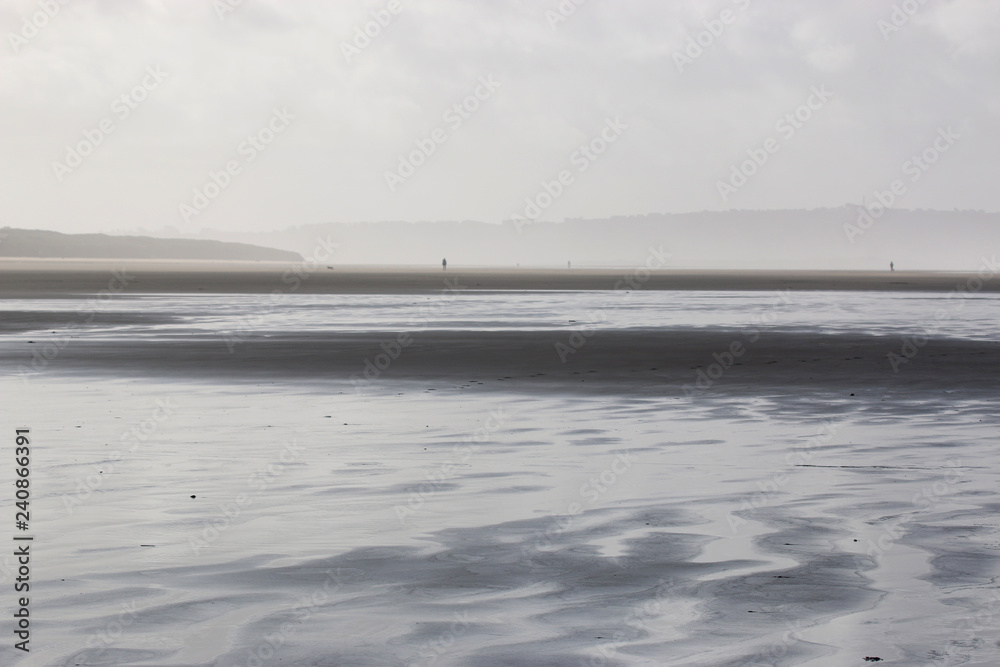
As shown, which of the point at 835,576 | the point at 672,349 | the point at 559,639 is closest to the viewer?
the point at 559,639

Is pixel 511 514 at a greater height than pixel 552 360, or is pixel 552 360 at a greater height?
pixel 552 360

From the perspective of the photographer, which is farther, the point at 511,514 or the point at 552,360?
the point at 552,360

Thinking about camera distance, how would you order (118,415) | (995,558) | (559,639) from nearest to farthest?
(559,639) < (995,558) < (118,415)

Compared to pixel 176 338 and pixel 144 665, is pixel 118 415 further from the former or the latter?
pixel 176 338

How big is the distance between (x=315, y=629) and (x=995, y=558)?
453 centimetres

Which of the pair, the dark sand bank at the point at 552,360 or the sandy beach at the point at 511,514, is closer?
the sandy beach at the point at 511,514

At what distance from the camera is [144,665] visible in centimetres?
622

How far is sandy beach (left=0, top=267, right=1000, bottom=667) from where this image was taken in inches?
266

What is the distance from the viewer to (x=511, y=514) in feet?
33.4

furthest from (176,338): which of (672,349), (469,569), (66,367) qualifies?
(469,569)

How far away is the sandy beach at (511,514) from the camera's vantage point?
676cm

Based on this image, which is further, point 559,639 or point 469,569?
point 469,569

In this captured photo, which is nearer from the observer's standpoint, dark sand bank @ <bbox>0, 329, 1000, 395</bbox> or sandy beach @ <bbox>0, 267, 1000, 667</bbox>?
sandy beach @ <bbox>0, 267, 1000, 667</bbox>

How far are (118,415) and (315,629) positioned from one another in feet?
34.8
